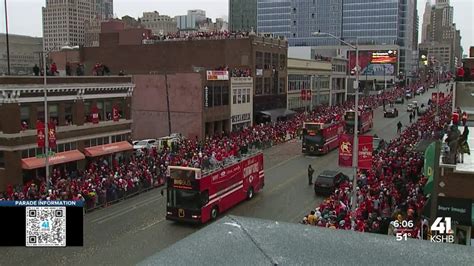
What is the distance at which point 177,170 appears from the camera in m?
23.2

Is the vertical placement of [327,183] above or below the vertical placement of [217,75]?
below

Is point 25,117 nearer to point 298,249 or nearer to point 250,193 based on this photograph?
point 250,193

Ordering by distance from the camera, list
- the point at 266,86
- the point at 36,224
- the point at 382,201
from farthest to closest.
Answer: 1. the point at 266,86
2. the point at 382,201
3. the point at 36,224

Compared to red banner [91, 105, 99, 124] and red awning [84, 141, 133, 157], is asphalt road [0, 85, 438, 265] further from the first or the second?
red banner [91, 105, 99, 124]

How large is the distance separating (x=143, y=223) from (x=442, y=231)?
565 inches

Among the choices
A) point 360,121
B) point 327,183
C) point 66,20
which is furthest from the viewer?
point 66,20

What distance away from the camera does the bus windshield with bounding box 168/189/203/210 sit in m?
23.0

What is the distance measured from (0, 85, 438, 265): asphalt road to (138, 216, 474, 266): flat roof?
618 inches

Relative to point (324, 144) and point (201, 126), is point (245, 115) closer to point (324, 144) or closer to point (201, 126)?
point (201, 126)

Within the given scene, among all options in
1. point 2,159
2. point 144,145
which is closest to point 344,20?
point 144,145

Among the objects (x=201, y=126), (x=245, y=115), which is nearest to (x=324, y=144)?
(x=201, y=126)

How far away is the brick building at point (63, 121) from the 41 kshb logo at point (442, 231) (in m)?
23.8

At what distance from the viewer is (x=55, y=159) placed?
3216 cm

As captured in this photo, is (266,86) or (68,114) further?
(266,86)
